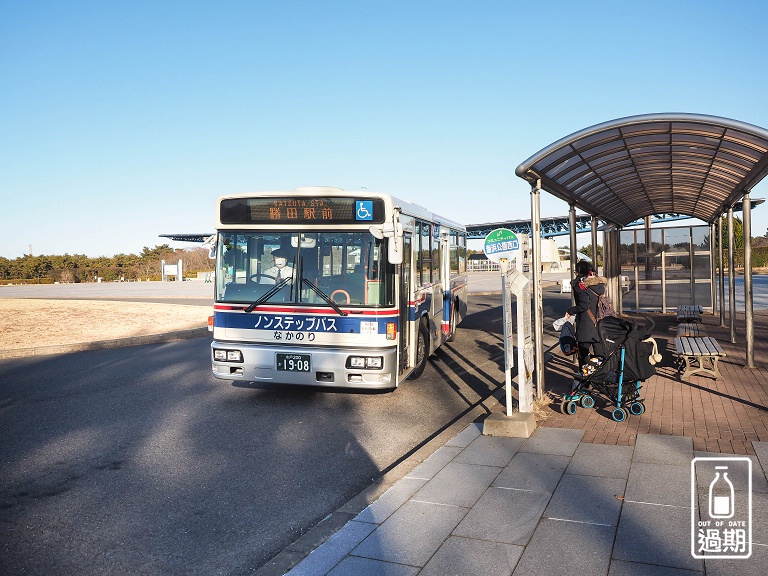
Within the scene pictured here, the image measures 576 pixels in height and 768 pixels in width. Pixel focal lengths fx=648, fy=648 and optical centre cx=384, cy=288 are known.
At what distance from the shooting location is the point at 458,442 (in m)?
6.74

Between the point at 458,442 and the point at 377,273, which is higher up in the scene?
the point at 377,273

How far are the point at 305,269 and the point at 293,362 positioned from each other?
1.23 metres

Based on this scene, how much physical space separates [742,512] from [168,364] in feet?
35.0

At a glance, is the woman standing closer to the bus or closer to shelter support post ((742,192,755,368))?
the bus

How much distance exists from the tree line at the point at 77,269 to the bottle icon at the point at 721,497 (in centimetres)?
6670

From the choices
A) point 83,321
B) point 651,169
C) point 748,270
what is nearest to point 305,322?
point 651,169

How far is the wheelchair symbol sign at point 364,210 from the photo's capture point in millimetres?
8484

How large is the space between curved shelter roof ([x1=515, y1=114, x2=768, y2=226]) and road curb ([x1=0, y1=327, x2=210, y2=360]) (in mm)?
10975

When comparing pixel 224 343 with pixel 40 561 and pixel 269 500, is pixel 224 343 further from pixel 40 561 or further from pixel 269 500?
pixel 40 561

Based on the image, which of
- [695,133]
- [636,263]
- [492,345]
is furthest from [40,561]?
[636,263]

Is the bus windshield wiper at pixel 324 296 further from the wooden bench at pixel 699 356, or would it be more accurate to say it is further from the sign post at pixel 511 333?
the wooden bench at pixel 699 356

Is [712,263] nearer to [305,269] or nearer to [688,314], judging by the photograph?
[688,314]

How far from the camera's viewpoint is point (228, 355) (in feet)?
28.3

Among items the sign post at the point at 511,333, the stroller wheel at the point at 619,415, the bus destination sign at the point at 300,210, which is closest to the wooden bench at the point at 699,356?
the stroller wheel at the point at 619,415
